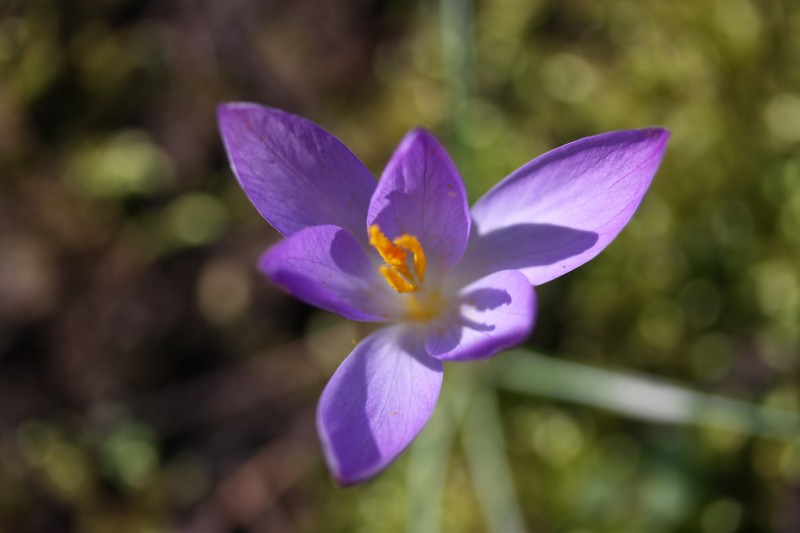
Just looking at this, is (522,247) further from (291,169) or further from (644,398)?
(644,398)

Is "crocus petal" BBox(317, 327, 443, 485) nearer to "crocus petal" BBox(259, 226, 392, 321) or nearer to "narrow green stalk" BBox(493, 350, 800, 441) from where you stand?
"crocus petal" BBox(259, 226, 392, 321)

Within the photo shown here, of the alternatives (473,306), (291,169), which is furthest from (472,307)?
(291,169)

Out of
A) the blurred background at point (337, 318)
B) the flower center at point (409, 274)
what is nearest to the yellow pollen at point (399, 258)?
the flower center at point (409, 274)

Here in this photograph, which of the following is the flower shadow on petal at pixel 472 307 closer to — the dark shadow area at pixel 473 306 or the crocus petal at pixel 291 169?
the dark shadow area at pixel 473 306

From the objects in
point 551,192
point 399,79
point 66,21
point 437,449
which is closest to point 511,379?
point 437,449

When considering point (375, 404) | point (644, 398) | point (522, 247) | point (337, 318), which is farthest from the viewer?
point (337, 318)

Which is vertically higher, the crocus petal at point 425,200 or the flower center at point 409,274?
the crocus petal at point 425,200
